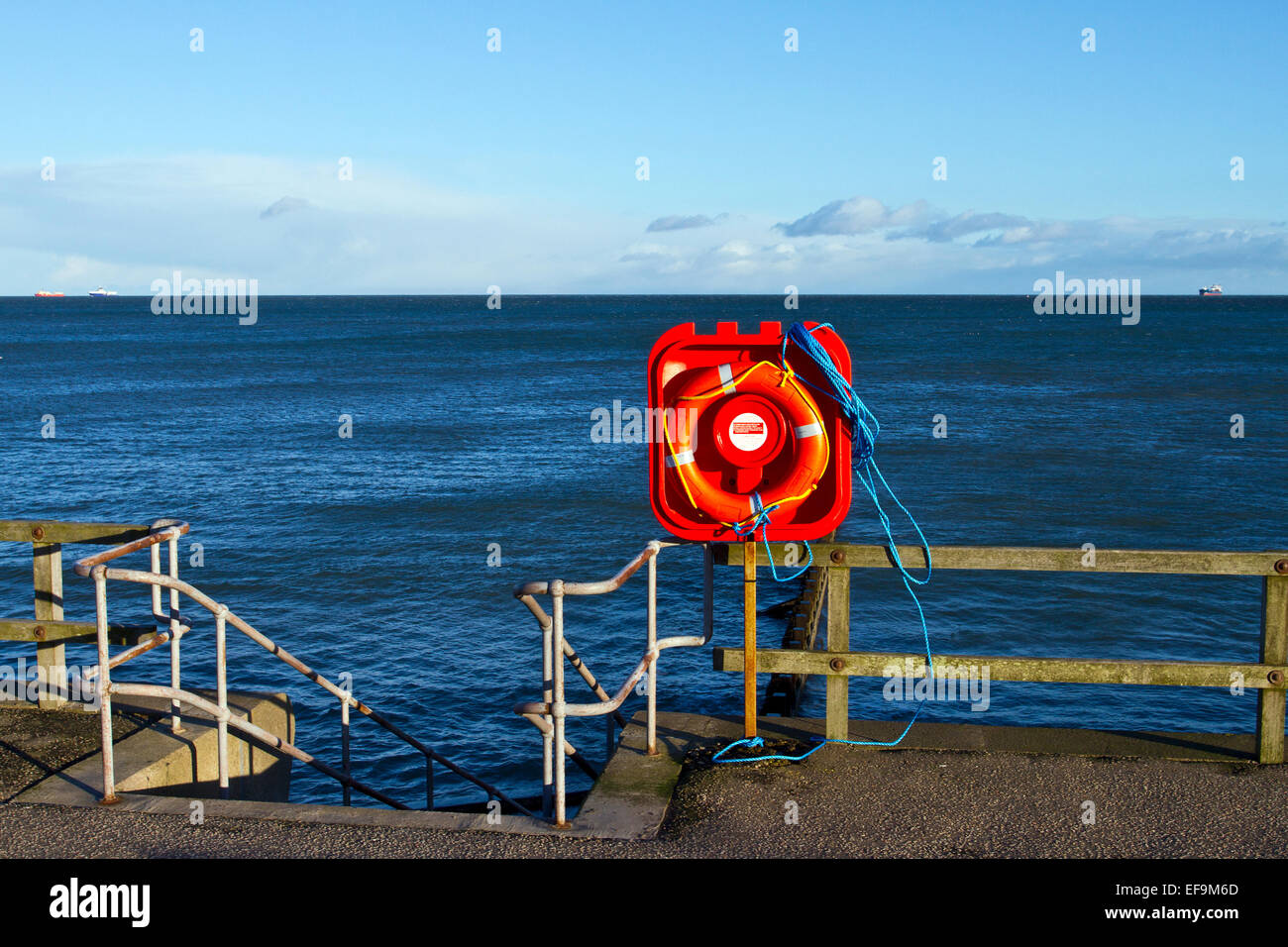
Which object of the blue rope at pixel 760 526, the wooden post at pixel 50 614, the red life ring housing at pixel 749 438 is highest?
the red life ring housing at pixel 749 438

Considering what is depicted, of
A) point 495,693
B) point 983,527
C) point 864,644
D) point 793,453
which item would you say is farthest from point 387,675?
point 983,527

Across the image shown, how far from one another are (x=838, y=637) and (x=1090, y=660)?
109cm

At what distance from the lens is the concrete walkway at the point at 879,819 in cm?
429

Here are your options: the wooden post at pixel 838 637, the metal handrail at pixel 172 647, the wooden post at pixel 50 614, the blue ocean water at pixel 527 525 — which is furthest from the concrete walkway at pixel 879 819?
the blue ocean water at pixel 527 525

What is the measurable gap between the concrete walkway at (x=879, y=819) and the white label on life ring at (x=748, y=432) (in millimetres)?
1445

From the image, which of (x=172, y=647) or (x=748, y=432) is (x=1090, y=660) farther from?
(x=172, y=647)

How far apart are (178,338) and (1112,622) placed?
9825cm

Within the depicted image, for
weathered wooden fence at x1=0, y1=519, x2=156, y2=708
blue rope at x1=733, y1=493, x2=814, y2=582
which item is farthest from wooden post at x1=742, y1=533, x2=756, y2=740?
weathered wooden fence at x1=0, y1=519, x2=156, y2=708

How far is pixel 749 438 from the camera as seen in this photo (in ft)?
17.0

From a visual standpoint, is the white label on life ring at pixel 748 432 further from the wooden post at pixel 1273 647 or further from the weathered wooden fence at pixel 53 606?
the weathered wooden fence at pixel 53 606

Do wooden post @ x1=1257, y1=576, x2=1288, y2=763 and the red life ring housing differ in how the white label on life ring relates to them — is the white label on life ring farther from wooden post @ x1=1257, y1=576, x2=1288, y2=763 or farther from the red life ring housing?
wooden post @ x1=1257, y1=576, x2=1288, y2=763

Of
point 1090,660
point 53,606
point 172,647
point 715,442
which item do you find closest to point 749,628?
point 715,442

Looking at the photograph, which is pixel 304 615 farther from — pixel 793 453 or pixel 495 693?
pixel 793 453

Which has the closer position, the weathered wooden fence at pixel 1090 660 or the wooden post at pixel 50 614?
the weathered wooden fence at pixel 1090 660
